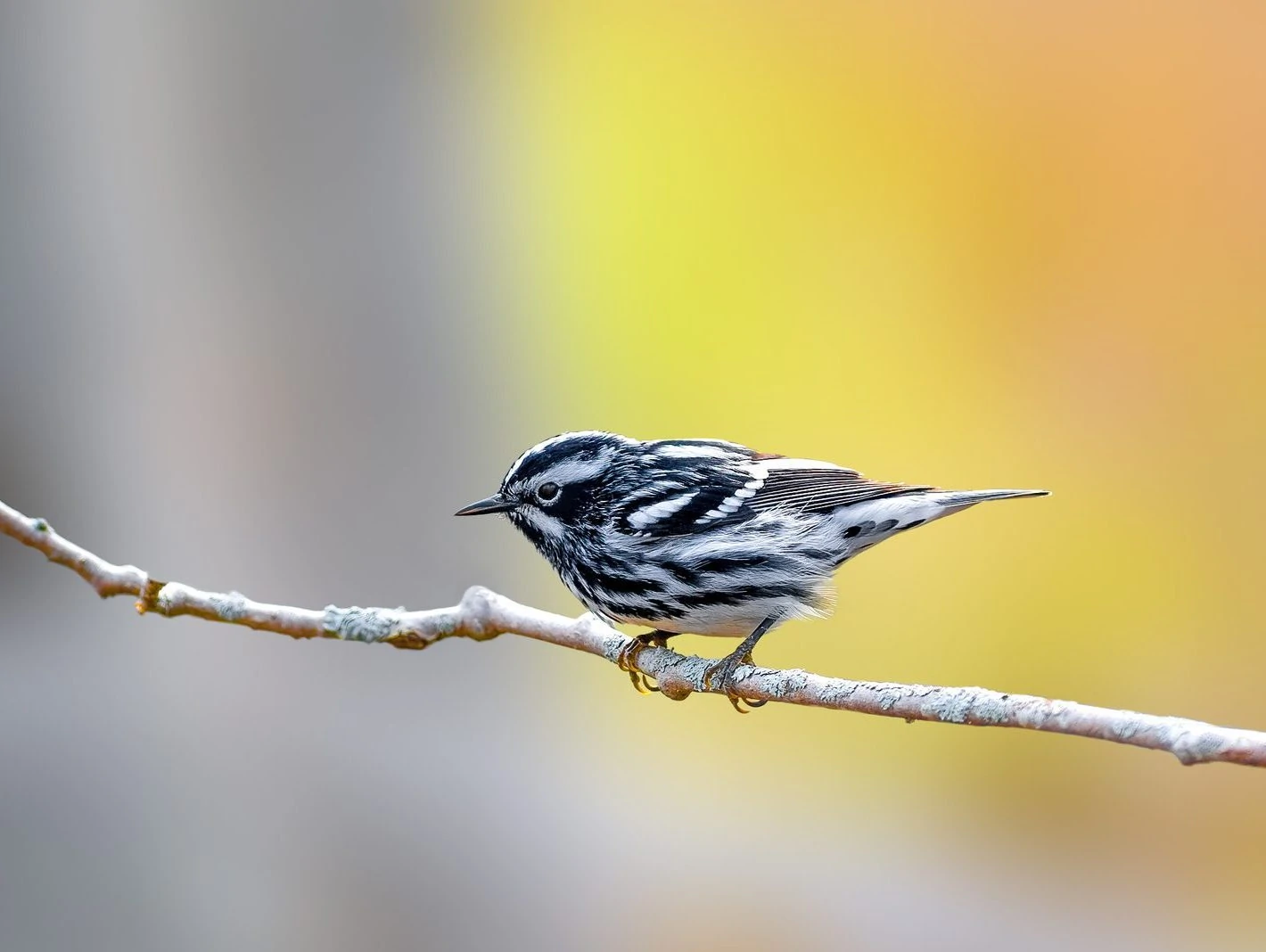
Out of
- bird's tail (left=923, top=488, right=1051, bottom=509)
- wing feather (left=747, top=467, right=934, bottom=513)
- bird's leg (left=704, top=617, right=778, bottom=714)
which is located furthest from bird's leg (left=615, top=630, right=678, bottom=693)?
bird's tail (left=923, top=488, right=1051, bottom=509)

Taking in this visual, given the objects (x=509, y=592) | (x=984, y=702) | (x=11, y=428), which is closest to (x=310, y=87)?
(x=11, y=428)

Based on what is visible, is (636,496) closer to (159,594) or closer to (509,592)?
(159,594)

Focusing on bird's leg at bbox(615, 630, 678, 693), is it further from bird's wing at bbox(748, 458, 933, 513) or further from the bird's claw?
bird's wing at bbox(748, 458, 933, 513)

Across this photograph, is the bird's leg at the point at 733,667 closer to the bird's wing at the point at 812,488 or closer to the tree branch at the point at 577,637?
the tree branch at the point at 577,637

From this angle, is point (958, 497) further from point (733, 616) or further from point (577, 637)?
point (577, 637)

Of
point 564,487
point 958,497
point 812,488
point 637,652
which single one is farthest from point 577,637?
point 958,497

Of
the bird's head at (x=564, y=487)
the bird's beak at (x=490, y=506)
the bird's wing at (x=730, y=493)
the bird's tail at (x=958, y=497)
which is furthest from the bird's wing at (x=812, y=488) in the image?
the bird's beak at (x=490, y=506)
